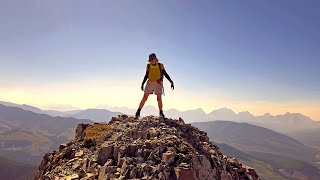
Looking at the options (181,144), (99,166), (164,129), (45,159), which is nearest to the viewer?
(99,166)

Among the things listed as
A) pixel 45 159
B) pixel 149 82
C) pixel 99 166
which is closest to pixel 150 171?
pixel 99 166

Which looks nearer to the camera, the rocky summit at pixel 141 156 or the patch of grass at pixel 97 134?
the rocky summit at pixel 141 156

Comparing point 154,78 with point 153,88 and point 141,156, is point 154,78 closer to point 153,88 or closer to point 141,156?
point 153,88

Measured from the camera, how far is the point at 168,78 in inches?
840

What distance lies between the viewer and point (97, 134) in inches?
795

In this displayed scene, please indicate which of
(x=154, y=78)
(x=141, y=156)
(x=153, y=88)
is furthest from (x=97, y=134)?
(x=154, y=78)

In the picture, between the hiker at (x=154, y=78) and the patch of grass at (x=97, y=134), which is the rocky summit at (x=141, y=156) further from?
the hiker at (x=154, y=78)

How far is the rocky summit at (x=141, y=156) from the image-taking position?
14.8m

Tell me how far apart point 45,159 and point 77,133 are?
339 centimetres

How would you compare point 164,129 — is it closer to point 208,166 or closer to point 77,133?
point 208,166

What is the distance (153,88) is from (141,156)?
6.43 m

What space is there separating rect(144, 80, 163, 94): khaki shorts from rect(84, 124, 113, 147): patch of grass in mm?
3968

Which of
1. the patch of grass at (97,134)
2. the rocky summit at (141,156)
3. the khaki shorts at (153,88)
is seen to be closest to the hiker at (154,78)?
the khaki shorts at (153,88)

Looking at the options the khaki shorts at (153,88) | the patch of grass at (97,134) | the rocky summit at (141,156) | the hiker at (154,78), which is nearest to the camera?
the rocky summit at (141,156)
